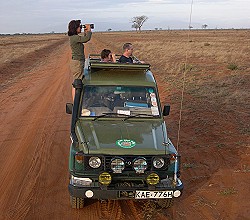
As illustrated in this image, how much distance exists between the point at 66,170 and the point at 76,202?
1679 millimetres

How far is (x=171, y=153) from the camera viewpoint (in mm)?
4922

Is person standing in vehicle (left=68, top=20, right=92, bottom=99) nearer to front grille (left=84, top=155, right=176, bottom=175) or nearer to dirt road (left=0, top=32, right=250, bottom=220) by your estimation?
dirt road (left=0, top=32, right=250, bottom=220)

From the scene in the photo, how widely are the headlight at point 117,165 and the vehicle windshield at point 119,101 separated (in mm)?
1076

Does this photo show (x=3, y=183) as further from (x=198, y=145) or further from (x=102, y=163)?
(x=198, y=145)

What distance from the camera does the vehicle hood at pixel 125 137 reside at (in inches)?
189

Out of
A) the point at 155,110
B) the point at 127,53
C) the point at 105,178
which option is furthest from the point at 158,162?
the point at 127,53

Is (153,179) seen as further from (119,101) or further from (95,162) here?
(119,101)

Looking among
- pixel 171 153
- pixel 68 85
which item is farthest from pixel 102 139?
pixel 68 85

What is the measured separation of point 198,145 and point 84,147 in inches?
168

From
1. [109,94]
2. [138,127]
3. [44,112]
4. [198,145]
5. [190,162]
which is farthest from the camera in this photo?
[44,112]

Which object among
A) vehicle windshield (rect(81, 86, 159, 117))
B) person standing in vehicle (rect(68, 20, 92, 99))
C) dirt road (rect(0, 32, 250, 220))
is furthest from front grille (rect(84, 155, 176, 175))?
person standing in vehicle (rect(68, 20, 92, 99))

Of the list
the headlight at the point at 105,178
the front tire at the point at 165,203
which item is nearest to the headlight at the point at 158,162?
the headlight at the point at 105,178

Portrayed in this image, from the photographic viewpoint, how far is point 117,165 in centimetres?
477

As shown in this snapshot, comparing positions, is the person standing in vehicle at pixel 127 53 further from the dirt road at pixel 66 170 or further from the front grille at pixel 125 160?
the front grille at pixel 125 160
